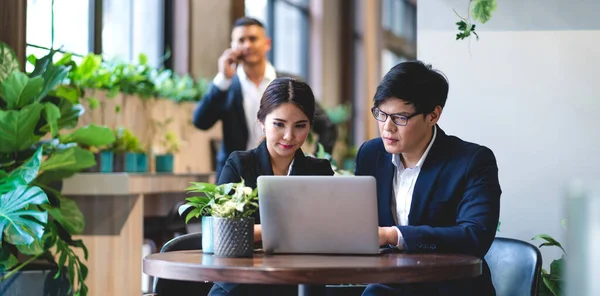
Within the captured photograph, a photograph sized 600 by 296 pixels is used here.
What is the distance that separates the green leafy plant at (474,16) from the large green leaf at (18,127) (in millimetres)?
1612

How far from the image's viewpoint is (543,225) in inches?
106

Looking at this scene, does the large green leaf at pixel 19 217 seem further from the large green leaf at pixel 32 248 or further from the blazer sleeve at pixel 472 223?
the blazer sleeve at pixel 472 223

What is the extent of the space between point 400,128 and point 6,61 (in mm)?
1882

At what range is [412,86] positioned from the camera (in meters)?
2.12

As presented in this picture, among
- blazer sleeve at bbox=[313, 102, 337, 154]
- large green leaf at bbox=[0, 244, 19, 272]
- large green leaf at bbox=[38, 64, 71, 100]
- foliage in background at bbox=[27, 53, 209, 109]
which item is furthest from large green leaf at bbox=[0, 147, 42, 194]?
blazer sleeve at bbox=[313, 102, 337, 154]

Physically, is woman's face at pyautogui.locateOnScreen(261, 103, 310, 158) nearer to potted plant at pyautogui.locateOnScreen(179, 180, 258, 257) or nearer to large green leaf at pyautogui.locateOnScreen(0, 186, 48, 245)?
potted plant at pyautogui.locateOnScreen(179, 180, 258, 257)

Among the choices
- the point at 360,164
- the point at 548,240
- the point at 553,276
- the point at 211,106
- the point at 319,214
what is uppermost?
the point at 211,106

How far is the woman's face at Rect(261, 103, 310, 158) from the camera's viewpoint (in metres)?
2.27

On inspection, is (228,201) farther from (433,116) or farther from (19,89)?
(19,89)

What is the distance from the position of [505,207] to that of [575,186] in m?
2.01

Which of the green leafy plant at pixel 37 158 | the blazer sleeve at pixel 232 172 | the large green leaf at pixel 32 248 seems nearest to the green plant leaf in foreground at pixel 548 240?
the blazer sleeve at pixel 232 172

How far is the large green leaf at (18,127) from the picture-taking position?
3096 mm

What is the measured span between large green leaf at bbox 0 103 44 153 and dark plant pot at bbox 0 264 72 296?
0.49 m

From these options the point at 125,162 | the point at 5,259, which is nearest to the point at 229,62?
the point at 125,162
